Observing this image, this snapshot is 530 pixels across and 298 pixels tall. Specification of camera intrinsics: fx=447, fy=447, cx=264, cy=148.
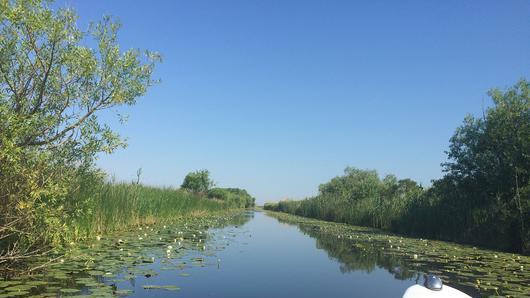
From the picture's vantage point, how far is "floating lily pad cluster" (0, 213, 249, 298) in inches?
269

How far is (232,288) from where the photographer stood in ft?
27.8

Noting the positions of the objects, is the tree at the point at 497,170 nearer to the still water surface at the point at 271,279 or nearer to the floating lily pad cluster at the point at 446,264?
the floating lily pad cluster at the point at 446,264

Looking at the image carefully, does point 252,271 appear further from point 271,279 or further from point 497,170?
point 497,170

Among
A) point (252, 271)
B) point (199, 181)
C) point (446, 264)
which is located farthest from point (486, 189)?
point (199, 181)

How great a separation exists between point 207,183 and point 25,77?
164 ft

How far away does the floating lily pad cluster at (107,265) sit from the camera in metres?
6.84

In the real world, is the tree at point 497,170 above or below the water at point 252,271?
above

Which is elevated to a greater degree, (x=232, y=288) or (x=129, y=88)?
(x=129, y=88)

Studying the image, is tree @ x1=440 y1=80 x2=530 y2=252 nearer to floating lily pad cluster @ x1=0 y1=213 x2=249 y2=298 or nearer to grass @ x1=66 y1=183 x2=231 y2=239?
floating lily pad cluster @ x1=0 y1=213 x2=249 y2=298

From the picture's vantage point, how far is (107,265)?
9.05m

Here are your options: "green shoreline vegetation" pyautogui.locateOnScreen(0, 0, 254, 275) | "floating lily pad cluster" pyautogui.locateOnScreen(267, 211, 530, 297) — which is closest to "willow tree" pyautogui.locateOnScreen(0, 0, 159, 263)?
"green shoreline vegetation" pyautogui.locateOnScreen(0, 0, 254, 275)

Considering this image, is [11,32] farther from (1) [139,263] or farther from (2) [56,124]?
(1) [139,263]

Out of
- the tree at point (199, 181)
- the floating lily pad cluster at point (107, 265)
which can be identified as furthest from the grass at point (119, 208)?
the tree at point (199, 181)

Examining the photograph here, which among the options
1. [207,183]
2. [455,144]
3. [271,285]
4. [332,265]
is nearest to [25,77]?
[271,285]
